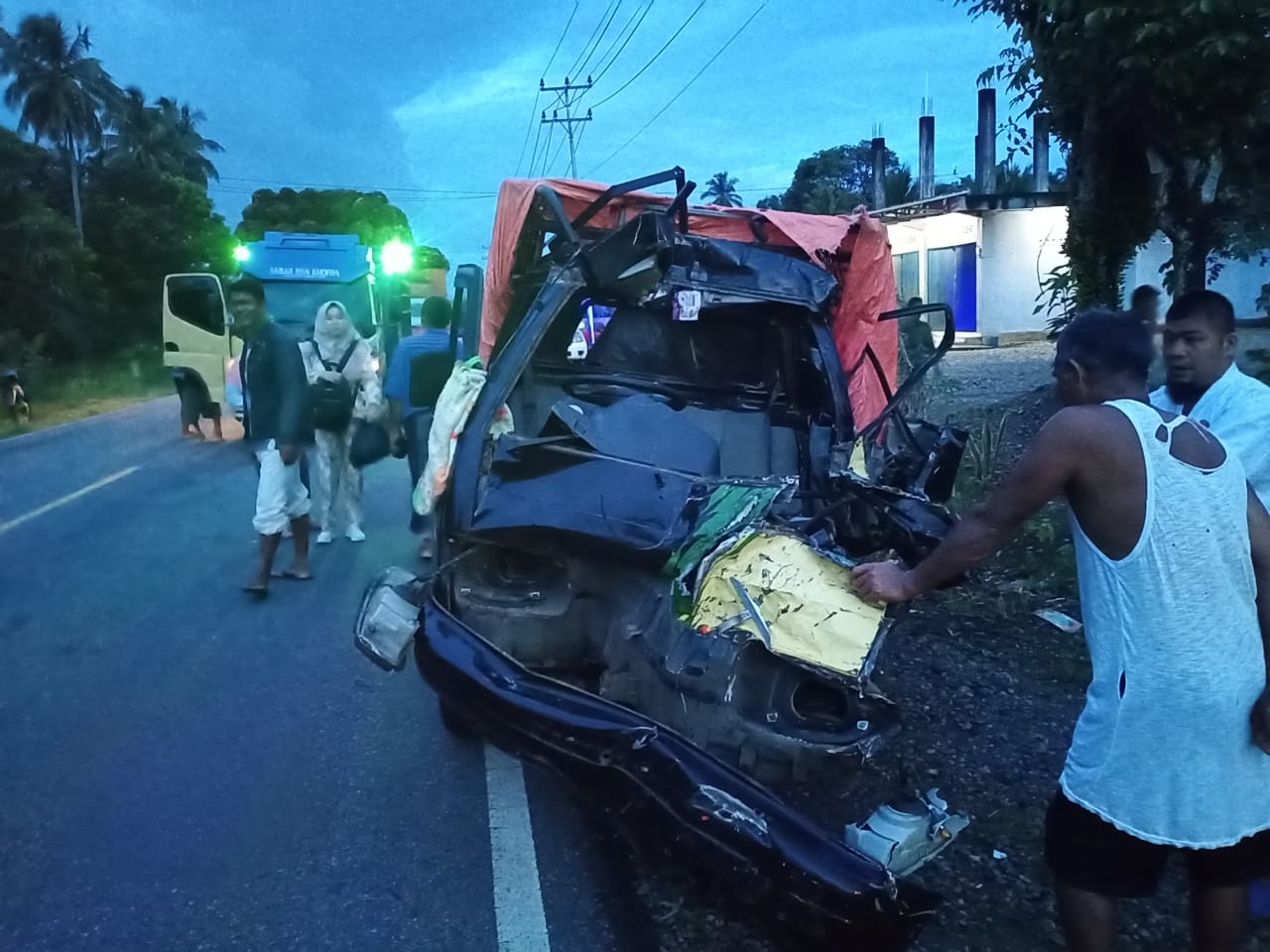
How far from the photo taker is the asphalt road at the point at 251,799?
11.3 feet

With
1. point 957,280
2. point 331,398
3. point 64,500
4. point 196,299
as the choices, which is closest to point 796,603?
point 331,398

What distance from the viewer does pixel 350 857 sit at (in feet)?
12.5

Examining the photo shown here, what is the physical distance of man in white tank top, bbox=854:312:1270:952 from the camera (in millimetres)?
2434

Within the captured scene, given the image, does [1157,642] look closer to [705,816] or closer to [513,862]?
[705,816]

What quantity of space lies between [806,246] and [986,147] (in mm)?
28700

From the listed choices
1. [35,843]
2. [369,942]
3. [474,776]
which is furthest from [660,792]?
[35,843]

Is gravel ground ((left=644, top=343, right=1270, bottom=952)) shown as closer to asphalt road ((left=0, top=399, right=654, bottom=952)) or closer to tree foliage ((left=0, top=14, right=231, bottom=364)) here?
asphalt road ((left=0, top=399, right=654, bottom=952))

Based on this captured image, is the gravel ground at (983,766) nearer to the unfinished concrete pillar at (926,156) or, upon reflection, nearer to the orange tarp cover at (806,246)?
the orange tarp cover at (806,246)

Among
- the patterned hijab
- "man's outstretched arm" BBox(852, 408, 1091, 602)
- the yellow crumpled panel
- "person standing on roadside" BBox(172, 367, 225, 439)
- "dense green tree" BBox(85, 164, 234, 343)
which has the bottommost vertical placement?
"person standing on roadside" BBox(172, 367, 225, 439)

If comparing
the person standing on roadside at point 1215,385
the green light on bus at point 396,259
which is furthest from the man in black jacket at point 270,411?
the green light on bus at point 396,259

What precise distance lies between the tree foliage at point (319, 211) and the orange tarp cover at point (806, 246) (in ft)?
121

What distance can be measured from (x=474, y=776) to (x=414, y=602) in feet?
3.26

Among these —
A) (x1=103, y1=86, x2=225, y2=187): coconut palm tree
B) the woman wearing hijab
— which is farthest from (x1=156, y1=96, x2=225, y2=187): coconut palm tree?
the woman wearing hijab

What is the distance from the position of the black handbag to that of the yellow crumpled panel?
563 cm
